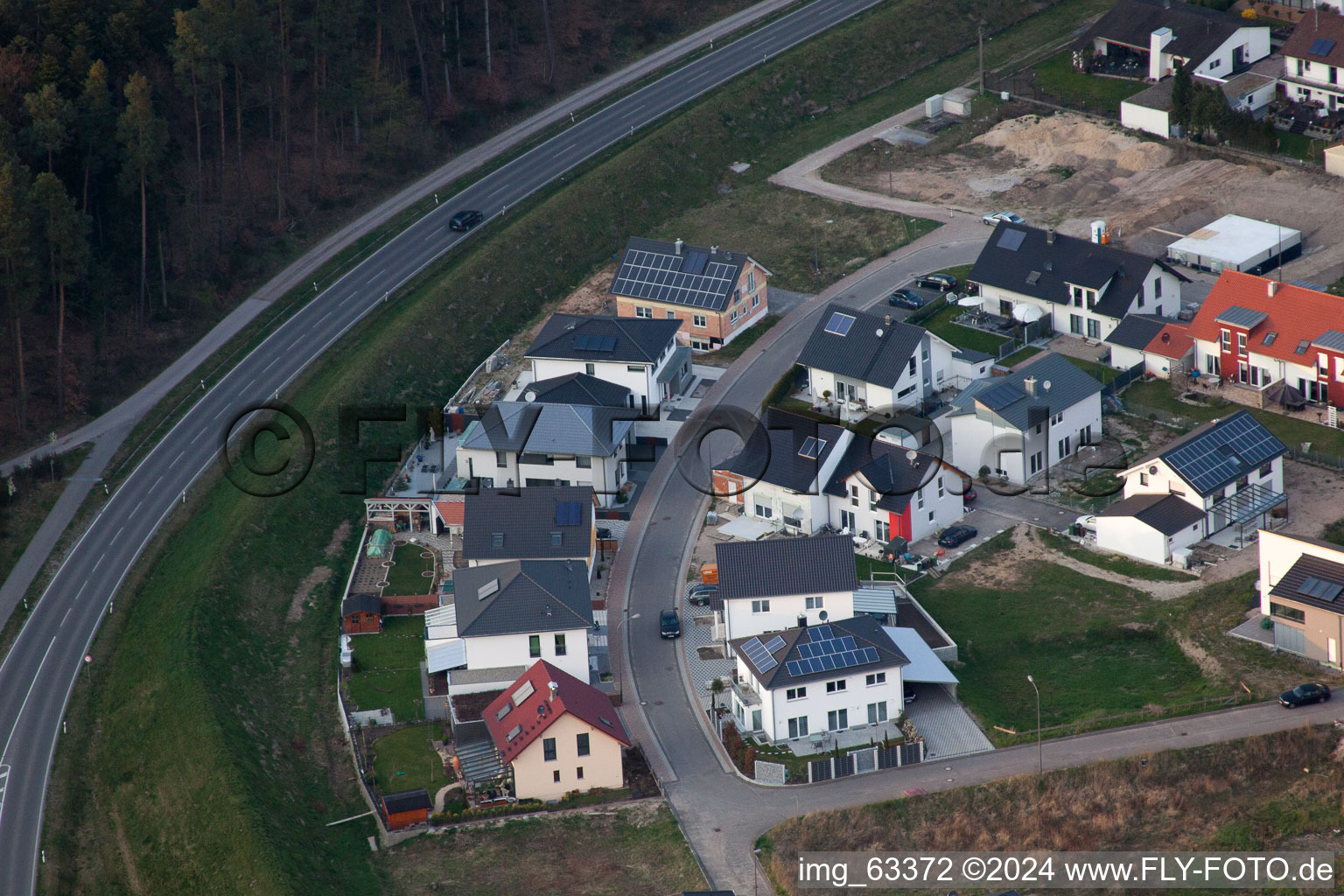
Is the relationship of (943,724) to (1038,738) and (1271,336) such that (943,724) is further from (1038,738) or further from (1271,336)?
(1271,336)

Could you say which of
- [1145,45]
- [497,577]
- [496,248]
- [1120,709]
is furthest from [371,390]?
[1145,45]

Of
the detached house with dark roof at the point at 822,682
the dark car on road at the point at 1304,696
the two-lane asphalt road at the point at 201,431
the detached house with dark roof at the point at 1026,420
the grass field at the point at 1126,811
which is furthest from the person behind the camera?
the detached house with dark roof at the point at 1026,420

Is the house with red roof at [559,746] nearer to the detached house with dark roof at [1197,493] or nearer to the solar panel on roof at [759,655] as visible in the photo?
the solar panel on roof at [759,655]

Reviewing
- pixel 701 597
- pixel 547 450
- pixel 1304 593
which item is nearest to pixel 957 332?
pixel 547 450

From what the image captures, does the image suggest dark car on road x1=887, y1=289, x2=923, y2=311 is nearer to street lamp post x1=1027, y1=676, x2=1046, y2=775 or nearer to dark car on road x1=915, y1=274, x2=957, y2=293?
dark car on road x1=915, y1=274, x2=957, y2=293

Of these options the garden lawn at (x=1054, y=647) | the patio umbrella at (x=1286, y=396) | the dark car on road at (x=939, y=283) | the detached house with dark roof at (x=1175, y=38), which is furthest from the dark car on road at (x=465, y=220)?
the patio umbrella at (x=1286, y=396)

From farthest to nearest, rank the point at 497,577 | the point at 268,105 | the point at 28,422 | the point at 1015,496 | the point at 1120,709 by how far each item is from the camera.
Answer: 1. the point at 268,105
2. the point at 28,422
3. the point at 1015,496
4. the point at 497,577
5. the point at 1120,709

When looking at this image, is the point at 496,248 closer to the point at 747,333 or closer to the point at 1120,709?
the point at 747,333
